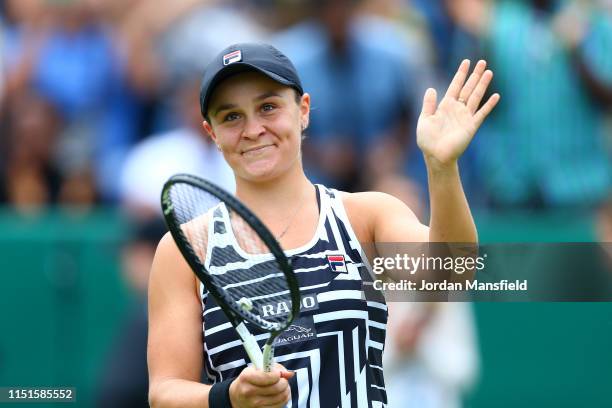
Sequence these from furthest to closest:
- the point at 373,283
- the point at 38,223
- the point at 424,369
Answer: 1. the point at 38,223
2. the point at 424,369
3. the point at 373,283

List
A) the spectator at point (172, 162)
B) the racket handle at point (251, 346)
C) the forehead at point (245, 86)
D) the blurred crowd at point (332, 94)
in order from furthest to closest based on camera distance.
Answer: the blurred crowd at point (332, 94)
the spectator at point (172, 162)
the forehead at point (245, 86)
the racket handle at point (251, 346)

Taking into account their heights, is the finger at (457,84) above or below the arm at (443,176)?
above

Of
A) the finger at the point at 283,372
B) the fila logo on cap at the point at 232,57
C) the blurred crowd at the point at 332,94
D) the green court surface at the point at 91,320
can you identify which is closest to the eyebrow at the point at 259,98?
the fila logo on cap at the point at 232,57

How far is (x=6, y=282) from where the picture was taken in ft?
19.8

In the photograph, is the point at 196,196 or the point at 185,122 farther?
the point at 185,122

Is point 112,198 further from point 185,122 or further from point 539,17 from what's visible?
point 539,17

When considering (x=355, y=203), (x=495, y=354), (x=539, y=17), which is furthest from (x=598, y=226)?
(x=355, y=203)

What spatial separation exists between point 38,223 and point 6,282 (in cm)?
41

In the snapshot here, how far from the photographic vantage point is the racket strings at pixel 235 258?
3254 mm

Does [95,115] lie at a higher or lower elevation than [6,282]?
higher

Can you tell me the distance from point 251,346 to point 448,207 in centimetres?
66

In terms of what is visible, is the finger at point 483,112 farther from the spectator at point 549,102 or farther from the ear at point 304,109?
the spectator at point 549,102

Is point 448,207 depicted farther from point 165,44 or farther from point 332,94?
point 165,44

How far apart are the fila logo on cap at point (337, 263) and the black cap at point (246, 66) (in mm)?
508
